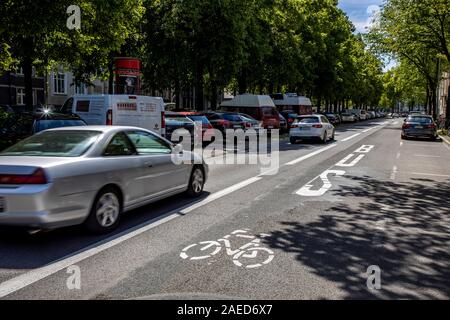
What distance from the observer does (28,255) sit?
17.1ft

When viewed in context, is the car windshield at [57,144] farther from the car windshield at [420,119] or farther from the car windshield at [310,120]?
the car windshield at [420,119]

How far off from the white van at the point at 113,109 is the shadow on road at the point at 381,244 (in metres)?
8.76

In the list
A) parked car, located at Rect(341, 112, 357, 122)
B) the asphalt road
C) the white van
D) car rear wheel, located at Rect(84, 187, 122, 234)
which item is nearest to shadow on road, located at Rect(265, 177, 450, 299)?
the asphalt road

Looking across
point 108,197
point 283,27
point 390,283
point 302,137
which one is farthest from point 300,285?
point 283,27

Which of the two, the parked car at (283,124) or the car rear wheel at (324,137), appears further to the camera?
the parked car at (283,124)

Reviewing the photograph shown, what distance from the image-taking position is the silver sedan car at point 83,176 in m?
5.31

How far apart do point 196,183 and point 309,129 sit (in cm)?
1493

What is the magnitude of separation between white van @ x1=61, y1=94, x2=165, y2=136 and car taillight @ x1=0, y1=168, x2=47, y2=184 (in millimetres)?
9681

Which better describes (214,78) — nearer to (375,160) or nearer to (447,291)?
(375,160)

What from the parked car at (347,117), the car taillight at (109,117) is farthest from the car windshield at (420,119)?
the parked car at (347,117)

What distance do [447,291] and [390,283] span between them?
51 cm

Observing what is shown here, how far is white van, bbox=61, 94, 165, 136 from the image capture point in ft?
49.1

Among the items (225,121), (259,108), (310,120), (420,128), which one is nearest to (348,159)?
(310,120)

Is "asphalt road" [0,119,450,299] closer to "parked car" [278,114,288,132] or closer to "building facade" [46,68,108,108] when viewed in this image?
"parked car" [278,114,288,132]
